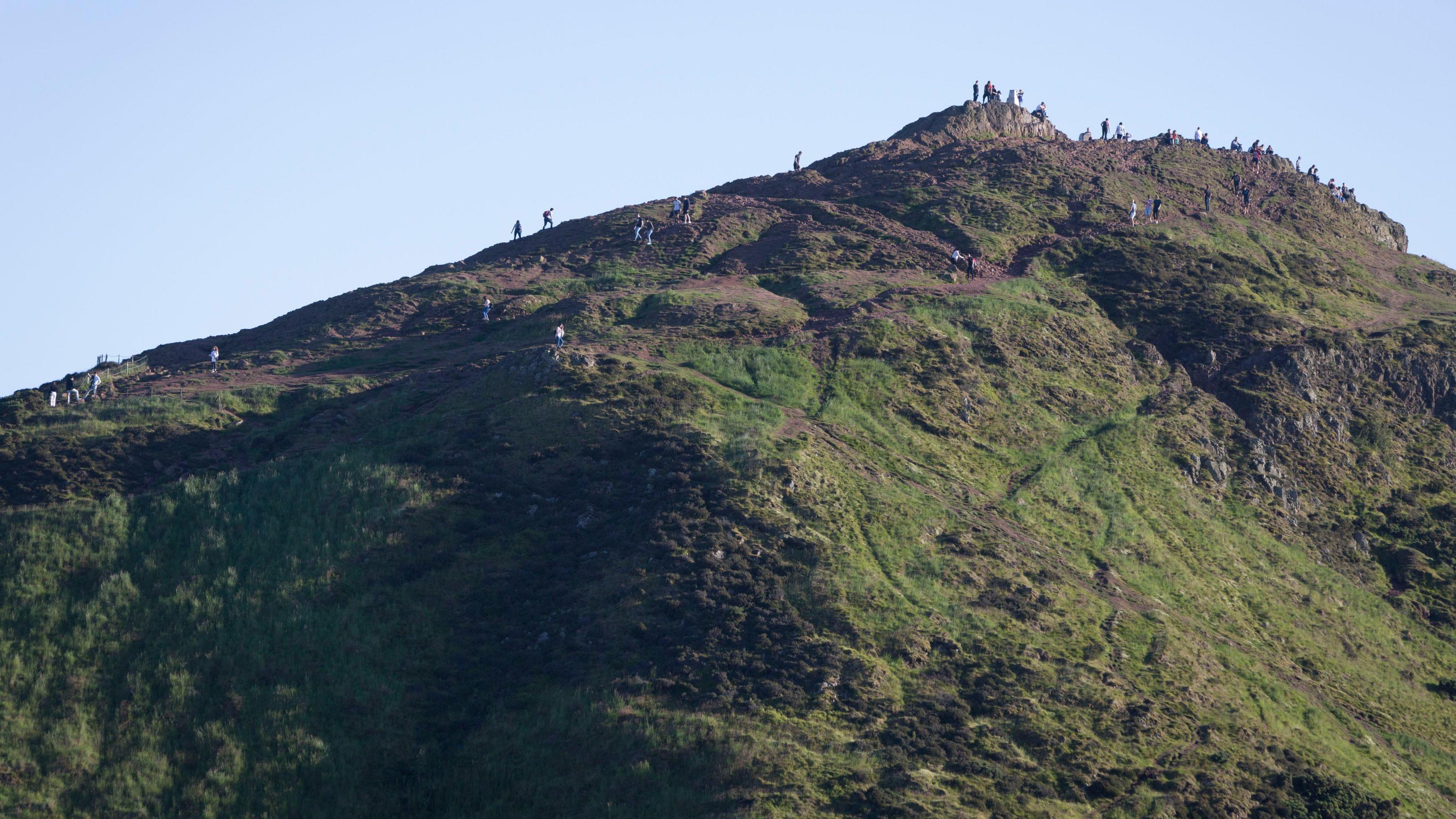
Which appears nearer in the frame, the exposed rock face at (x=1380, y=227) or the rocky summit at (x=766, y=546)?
the rocky summit at (x=766, y=546)

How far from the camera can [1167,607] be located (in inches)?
1681

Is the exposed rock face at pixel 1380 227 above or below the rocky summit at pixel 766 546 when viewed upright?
above

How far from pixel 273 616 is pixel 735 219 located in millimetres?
40646

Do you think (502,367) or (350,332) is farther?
(350,332)

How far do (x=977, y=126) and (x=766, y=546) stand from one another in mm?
52969

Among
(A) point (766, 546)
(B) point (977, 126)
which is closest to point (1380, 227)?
(B) point (977, 126)

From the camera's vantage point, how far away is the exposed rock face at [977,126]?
84.1 meters

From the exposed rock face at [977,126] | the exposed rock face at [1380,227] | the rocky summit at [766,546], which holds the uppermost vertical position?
the exposed rock face at [977,126]

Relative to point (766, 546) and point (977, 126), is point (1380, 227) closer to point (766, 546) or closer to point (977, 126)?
point (977, 126)

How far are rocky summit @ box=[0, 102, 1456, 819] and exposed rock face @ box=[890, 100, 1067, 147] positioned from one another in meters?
16.6

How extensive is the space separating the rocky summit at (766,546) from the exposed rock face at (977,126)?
54.4 ft

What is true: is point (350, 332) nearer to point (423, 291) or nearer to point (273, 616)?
point (423, 291)

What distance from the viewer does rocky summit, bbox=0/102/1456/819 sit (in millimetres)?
33531

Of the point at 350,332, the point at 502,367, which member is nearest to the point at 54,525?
the point at 502,367
